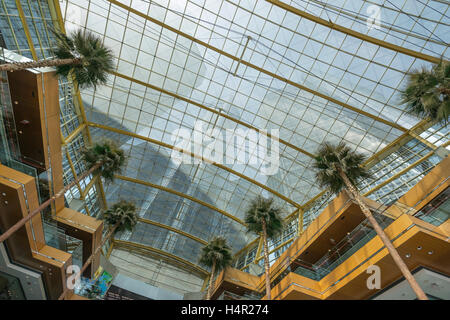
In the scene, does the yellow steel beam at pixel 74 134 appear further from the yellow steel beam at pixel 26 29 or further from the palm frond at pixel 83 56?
the palm frond at pixel 83 56

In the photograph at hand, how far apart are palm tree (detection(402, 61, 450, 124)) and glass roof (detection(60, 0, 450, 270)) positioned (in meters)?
9.64

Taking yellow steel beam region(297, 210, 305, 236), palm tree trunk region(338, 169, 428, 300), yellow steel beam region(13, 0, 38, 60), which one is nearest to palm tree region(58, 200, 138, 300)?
yellow steel beam region(13, 0, 38, 60)

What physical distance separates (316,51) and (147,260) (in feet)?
93.9

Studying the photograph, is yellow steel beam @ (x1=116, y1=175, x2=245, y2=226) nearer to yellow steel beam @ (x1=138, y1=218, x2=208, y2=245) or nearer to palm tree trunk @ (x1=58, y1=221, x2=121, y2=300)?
yellow steel beam @ (x1=138, y1=218, x2=208, y2=245)

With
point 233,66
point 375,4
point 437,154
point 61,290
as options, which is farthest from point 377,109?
point 61,290

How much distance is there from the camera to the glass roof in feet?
73.6

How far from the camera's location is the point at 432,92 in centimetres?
1373

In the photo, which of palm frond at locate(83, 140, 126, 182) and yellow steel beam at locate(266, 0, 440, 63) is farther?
yellow steel beam at locate(266, 0, 440, 63)

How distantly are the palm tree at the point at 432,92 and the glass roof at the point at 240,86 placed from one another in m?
9.64

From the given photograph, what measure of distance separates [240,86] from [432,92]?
16349 mm

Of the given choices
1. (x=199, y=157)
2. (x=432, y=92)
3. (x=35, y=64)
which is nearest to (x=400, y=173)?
(x=432, y=92)

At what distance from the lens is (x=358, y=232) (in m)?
16.4

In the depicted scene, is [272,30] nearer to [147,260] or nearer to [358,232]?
[358,232]

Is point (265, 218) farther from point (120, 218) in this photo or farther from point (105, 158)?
point (105, 158)
